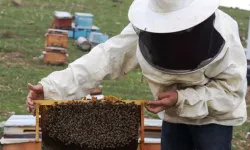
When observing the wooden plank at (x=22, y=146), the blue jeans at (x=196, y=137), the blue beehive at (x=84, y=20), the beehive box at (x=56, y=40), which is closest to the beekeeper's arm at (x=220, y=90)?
the blue jeans at (x=196, y=137)

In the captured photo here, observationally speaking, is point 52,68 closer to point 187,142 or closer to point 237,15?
point 187,142

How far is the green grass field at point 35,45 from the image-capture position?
614 cm

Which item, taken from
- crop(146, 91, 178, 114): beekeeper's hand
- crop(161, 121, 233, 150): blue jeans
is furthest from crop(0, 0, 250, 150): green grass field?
crop(146, 91, 178, 114): beekeeper's hand

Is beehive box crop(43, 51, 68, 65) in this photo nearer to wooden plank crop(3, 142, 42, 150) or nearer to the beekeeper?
wooden plank crop(3, 142, 42, 150)

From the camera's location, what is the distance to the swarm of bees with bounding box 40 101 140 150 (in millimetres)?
2783

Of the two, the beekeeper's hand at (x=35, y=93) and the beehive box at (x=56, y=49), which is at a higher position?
the beekeeper's hand at (x=35, y=93)

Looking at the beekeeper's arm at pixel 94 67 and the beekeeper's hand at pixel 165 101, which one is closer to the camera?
the beekeeper's hand at pixel 165 101

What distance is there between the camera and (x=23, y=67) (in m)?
7.58

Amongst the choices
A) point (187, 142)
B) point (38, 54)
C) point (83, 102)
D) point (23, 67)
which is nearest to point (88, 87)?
point (83, 102)

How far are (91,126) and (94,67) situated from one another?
341mm

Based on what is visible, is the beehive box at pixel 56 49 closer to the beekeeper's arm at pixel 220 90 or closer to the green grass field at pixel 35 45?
the green grass field at pixel 35 45

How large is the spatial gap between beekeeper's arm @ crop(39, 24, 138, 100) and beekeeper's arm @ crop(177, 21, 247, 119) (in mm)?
475

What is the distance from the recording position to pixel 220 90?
2.74 metres

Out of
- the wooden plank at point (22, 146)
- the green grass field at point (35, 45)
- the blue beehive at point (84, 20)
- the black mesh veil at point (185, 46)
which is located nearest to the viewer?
the black mesh veil at point (185, 46)
